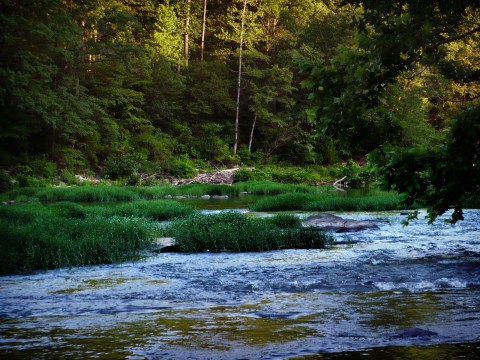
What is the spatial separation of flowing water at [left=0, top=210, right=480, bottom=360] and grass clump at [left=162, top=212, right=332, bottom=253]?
1.97ft

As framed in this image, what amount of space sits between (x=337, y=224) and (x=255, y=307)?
33.6ft

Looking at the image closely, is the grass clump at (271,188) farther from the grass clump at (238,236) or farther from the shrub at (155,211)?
the grass clump at (238,236)

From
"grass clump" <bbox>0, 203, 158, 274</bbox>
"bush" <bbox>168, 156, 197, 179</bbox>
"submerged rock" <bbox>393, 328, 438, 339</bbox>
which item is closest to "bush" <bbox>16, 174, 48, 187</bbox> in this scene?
"bush" <bbox>168, 156, 197, 179</bbox>

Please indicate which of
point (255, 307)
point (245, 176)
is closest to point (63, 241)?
point (255, 307)

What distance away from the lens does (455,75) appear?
1155 cm

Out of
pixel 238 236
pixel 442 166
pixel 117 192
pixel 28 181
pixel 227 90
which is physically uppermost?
pixel 227 90

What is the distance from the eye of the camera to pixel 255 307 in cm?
880

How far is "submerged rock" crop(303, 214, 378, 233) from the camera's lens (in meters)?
18.4

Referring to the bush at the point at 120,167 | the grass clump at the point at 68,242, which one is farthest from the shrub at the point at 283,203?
the bush at the point at 120,167

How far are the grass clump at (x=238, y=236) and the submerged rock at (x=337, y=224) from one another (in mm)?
2264

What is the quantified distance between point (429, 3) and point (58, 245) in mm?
8632

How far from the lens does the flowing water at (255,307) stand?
663 centimetres

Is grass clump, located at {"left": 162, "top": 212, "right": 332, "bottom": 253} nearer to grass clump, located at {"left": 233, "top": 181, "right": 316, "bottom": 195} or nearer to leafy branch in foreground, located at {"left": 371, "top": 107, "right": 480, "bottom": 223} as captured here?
leafy branch in foreground, located at {"left": 371, "top": 107, "right": 480, "bottom": 223}

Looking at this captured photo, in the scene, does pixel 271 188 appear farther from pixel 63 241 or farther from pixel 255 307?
pixel 255 307
